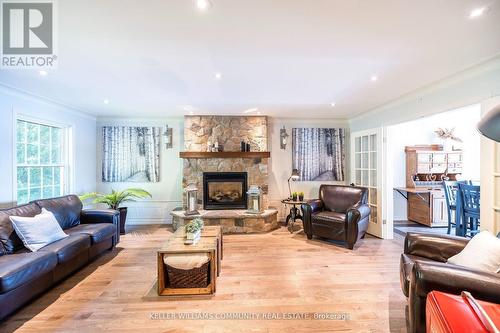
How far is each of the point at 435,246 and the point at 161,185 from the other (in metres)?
4.88

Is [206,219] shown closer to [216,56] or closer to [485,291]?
[216,56]

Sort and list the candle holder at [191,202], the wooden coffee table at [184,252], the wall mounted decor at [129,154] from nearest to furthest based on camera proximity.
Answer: the wooden coffee table at [184,252] < the candle holder at [191,202] < the wall mounted decor at [129,154]

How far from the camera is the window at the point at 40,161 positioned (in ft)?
11.5

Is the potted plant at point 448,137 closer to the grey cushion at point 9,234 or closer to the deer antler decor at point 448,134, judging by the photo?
the deer antler decor at point 448,134

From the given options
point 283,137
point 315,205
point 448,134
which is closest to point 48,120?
point 283,137

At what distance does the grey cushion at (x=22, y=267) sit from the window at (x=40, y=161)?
1.87 metres

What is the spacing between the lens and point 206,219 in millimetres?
4426

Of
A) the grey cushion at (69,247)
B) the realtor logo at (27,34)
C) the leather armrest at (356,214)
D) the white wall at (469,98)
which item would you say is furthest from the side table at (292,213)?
the realtor logo at (27,34)

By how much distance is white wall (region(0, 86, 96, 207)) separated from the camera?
310 cm

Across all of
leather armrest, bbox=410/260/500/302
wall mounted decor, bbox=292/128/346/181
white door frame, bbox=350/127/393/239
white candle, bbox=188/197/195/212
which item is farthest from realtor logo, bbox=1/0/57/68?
white door frame, bbox=350/127/393/239

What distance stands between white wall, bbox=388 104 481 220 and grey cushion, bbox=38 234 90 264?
6.12m

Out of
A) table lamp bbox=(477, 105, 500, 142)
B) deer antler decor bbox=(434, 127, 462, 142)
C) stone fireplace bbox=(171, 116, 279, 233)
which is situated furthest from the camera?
deer antler decor bbox=(434, 127, 462, 142)

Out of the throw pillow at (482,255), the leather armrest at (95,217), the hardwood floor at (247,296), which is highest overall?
the throw pillow at (482,255)

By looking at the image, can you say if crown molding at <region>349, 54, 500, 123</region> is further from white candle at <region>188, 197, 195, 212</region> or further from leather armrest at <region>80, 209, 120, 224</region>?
leather armrest at <region>80, 209, 120, 224</region>
